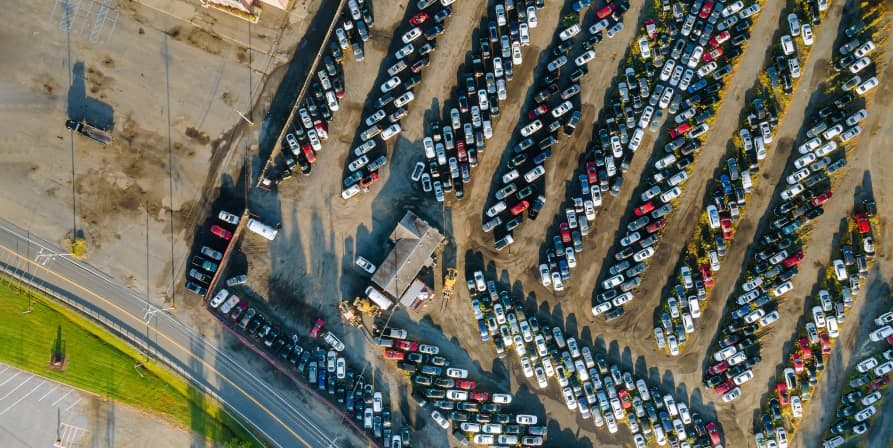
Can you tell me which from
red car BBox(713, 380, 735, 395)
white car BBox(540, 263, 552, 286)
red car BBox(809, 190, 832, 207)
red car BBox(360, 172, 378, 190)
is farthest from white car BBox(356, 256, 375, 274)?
red car BBox(809, 190, 832, 207)

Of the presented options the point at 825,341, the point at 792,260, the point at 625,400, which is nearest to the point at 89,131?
the point at 625,400

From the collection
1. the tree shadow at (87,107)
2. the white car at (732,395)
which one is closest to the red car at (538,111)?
the white car at (732,395)

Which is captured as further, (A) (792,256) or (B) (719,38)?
(A) (792,256)

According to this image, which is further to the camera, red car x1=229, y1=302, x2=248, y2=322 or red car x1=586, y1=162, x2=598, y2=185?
red car x1=229, y1=302, x2=248, y2=322

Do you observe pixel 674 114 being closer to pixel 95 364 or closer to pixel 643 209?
pixel 643 209

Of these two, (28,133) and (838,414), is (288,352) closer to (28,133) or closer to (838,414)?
(28,133)

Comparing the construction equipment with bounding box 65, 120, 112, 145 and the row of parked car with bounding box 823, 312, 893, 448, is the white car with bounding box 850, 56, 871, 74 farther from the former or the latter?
the construction equipment with bounding box 65, 120, 112, 145
